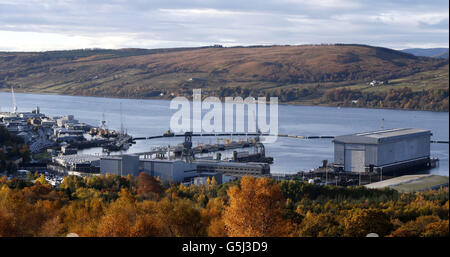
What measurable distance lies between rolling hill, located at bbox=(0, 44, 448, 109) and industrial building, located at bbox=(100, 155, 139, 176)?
1676cm

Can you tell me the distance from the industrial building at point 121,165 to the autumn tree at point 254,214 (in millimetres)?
5629

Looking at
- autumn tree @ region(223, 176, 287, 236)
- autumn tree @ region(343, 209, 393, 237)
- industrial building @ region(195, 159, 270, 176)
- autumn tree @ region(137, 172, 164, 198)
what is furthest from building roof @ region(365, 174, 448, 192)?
autumn tree @ region(223, 176, 287, 236)

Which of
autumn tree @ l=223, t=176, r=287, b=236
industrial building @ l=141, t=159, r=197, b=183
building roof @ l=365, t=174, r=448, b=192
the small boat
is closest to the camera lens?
autumn tree @ l=223, t=176, r=287, b=236

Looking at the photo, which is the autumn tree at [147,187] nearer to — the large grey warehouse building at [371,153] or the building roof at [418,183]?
the building roof at [418,183]

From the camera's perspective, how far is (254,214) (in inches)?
117

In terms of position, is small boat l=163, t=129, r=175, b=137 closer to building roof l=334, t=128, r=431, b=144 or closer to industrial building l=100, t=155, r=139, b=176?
building roof l=334, t=128, r=431, b=144

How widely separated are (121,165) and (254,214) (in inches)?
235

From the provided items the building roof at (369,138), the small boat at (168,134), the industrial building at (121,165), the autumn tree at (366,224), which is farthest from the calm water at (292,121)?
the autumn tree at (366,224)

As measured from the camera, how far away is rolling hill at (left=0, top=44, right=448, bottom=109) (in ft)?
90.8

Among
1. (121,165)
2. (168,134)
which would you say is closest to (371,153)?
(121,165)

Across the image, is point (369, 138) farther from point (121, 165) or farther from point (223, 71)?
point (223, 71)

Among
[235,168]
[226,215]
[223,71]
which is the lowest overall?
[235,168]
